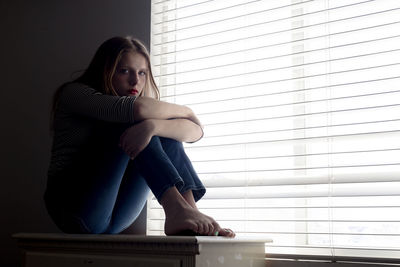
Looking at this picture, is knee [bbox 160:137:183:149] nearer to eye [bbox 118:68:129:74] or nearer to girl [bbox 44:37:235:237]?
girl [bbox 44:37:235:237]

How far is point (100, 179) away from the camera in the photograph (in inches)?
58.0

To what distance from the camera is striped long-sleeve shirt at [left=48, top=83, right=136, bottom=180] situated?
1.50m

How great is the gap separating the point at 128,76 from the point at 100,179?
44cm

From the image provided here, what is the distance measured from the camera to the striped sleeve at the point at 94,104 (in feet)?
4.85

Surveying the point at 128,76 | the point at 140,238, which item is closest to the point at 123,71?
the point at 128,76

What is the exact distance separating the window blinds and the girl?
0.25 meters

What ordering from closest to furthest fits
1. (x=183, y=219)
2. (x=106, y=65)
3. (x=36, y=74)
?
(x=183, y=219), (x=106, y=65), (x=36, y=74)

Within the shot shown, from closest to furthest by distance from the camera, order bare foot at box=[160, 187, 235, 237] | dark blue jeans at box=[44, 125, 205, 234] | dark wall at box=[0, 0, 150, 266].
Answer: bare foot at box=[160, 187, 235, 237] → dark blue jeans at box=[44, 125, 205, 234] → dark wall at box=[0, 0, 150, 266]

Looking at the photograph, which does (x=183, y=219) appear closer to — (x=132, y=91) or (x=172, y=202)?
(x=172, y=202)

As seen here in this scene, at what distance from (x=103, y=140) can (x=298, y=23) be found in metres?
0.84

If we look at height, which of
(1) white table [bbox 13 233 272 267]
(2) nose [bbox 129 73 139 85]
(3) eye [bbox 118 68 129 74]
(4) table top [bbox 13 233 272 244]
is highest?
(3) eye [bbox 118 68 129 74]

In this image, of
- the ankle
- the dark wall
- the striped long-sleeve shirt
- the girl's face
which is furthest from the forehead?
the ankle

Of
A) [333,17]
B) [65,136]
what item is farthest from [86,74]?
[333,17]

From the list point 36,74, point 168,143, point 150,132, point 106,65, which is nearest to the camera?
point 150,132
